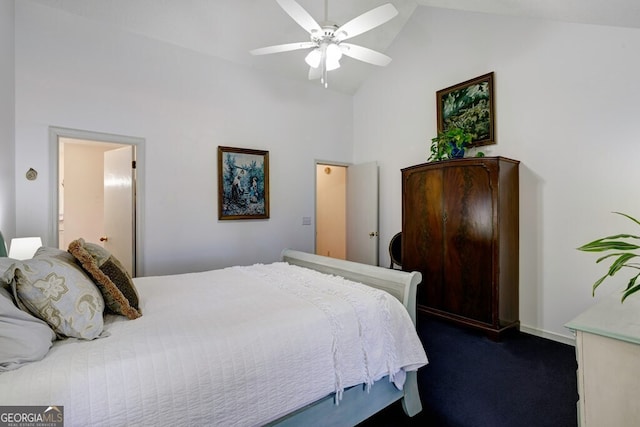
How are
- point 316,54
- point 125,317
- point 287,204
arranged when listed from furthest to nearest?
point 287,204 < point 316,54 < point 125,317

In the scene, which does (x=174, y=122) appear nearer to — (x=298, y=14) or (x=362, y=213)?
(x=298, y=14)

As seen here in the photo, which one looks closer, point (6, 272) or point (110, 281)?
point (6, 272)

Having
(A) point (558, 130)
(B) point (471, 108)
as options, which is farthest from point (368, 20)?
(A) point (558, 130)

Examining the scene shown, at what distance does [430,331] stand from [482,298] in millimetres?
591

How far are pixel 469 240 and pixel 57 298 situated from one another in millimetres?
3046

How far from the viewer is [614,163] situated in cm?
246

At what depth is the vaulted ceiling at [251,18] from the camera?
2.65 m

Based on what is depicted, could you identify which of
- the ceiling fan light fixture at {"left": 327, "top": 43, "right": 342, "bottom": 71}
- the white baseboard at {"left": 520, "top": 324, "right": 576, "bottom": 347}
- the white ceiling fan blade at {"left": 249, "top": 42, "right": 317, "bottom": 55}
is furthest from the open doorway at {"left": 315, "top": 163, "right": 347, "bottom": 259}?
the white baseboard at {"left": 520, "top": 324, "right": 576, "bottom": 347}

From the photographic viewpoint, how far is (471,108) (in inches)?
134

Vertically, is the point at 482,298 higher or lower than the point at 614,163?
lower

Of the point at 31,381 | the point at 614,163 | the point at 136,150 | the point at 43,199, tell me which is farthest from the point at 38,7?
the point at 614,163

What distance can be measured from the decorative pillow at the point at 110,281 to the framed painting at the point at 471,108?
11.3 feet

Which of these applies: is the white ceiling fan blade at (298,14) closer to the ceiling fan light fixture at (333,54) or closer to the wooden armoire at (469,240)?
the ceiling fan light fixture at (333,54)

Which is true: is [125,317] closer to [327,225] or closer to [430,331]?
[430,331]
